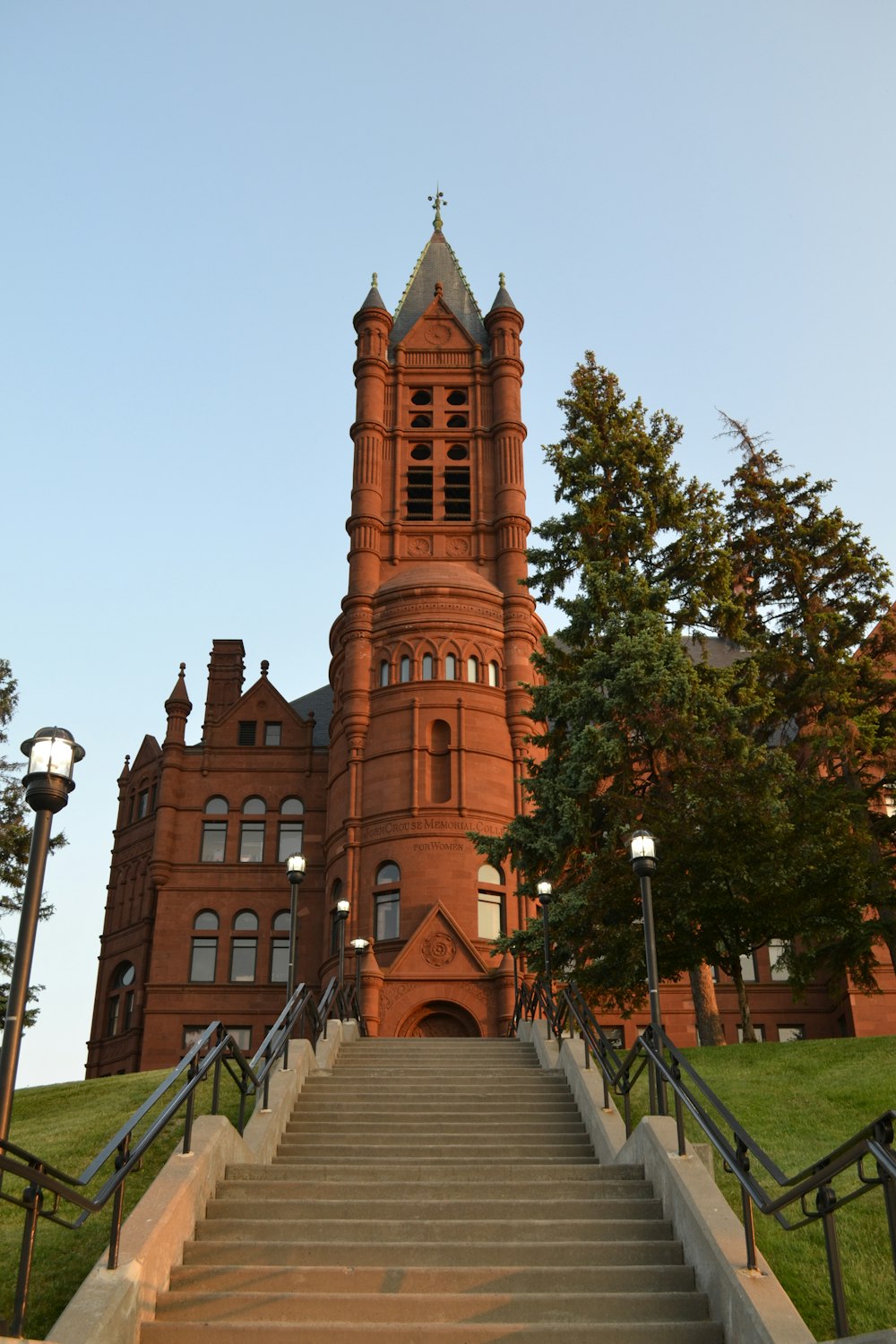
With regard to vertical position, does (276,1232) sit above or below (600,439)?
below

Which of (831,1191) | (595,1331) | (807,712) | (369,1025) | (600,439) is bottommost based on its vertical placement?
(595,1331)

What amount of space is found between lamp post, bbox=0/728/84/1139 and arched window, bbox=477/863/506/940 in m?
29.3

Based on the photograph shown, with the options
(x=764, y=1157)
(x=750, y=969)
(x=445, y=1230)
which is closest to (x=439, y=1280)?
(x=445, y=1230)

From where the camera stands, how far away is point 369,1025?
3453cm

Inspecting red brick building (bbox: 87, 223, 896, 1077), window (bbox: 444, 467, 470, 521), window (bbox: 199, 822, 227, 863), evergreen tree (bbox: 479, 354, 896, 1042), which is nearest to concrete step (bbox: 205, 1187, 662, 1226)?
evergreen tree (bbox: 479, 354, 896, 1042)

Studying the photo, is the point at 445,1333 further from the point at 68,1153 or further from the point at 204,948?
the point at 204,948

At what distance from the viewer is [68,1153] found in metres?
14.5

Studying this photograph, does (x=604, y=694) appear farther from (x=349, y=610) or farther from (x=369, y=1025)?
(x=349, y=610)

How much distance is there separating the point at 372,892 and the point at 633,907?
17045 mm

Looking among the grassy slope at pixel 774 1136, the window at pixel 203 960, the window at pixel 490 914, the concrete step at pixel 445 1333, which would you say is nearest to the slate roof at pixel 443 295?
the window at pixel 490 914

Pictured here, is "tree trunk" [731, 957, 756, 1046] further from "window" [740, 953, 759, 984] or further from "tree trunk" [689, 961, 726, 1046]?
"window" [740, 953, 759, 984]

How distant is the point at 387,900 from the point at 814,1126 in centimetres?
2515

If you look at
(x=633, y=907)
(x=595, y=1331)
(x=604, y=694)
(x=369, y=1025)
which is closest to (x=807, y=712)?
(x=604, y=694)

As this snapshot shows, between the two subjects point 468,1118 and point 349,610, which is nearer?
point 468,1118
